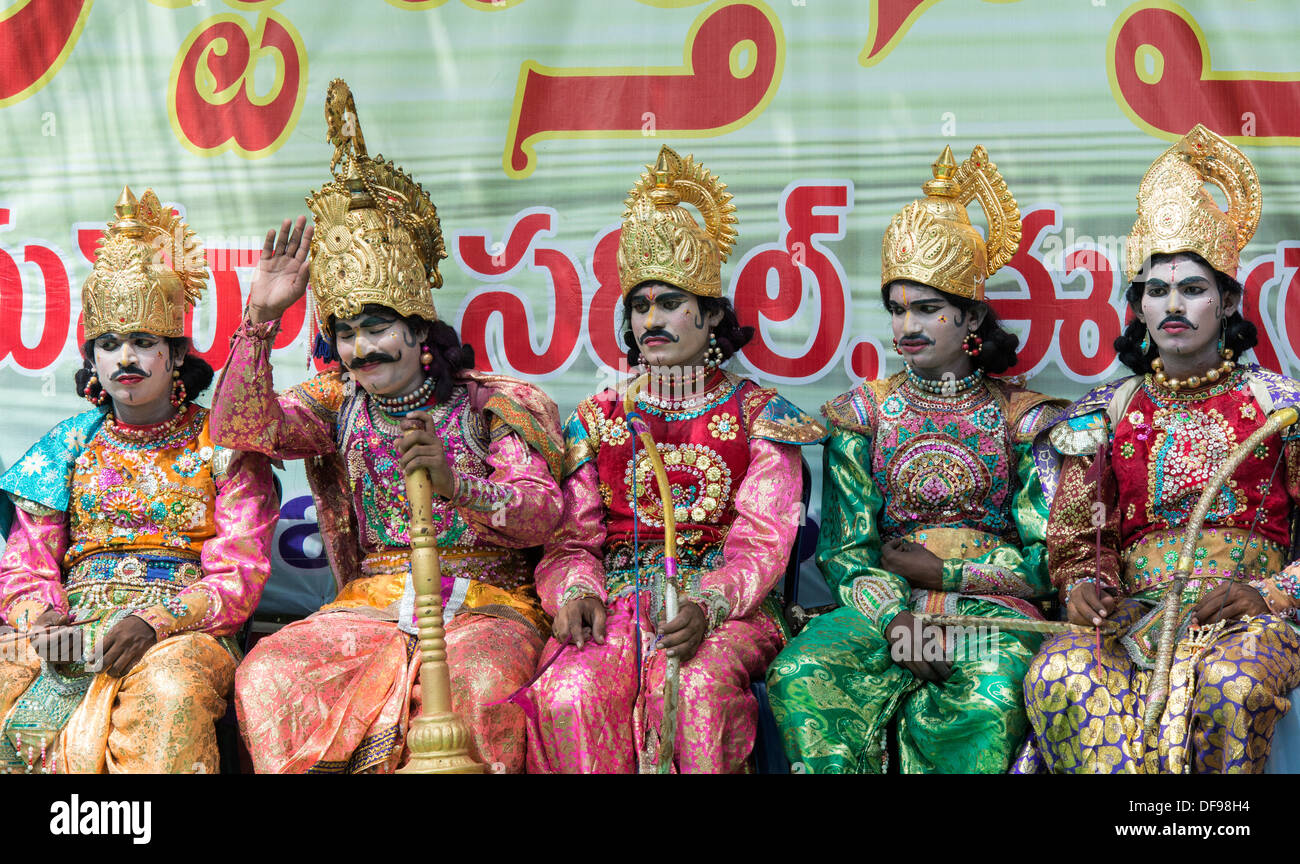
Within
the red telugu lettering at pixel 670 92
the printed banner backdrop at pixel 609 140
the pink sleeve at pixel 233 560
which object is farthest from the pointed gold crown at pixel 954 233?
the pink sleeve at pixel 233 560

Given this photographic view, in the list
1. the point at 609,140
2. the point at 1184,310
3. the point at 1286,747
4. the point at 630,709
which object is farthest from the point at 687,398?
the point at 1286,747

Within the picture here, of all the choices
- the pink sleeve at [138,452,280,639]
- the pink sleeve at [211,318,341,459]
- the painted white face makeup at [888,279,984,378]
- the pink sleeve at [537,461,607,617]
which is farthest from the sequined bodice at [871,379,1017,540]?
the pink sleeve at [138,452,280,639]

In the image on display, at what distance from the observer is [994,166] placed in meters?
5.00

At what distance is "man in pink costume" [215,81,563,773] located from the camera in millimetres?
4191

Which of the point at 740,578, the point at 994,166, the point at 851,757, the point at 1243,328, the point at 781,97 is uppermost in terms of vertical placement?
the point at 781,97

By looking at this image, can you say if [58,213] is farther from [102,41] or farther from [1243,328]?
[1243,328]

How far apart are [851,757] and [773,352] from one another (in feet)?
5.84

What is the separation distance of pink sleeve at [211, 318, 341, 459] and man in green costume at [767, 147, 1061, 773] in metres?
1.54

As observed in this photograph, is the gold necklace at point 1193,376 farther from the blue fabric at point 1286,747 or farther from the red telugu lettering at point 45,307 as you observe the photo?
the red telugu lettering at point 45,307

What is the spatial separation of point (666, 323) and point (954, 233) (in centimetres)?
88

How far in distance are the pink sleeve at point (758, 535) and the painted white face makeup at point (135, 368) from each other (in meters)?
1.71

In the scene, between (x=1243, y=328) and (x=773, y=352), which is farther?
(x=773, y=352)

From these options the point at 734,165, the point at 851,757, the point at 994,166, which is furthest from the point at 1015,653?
the point at 734,165
